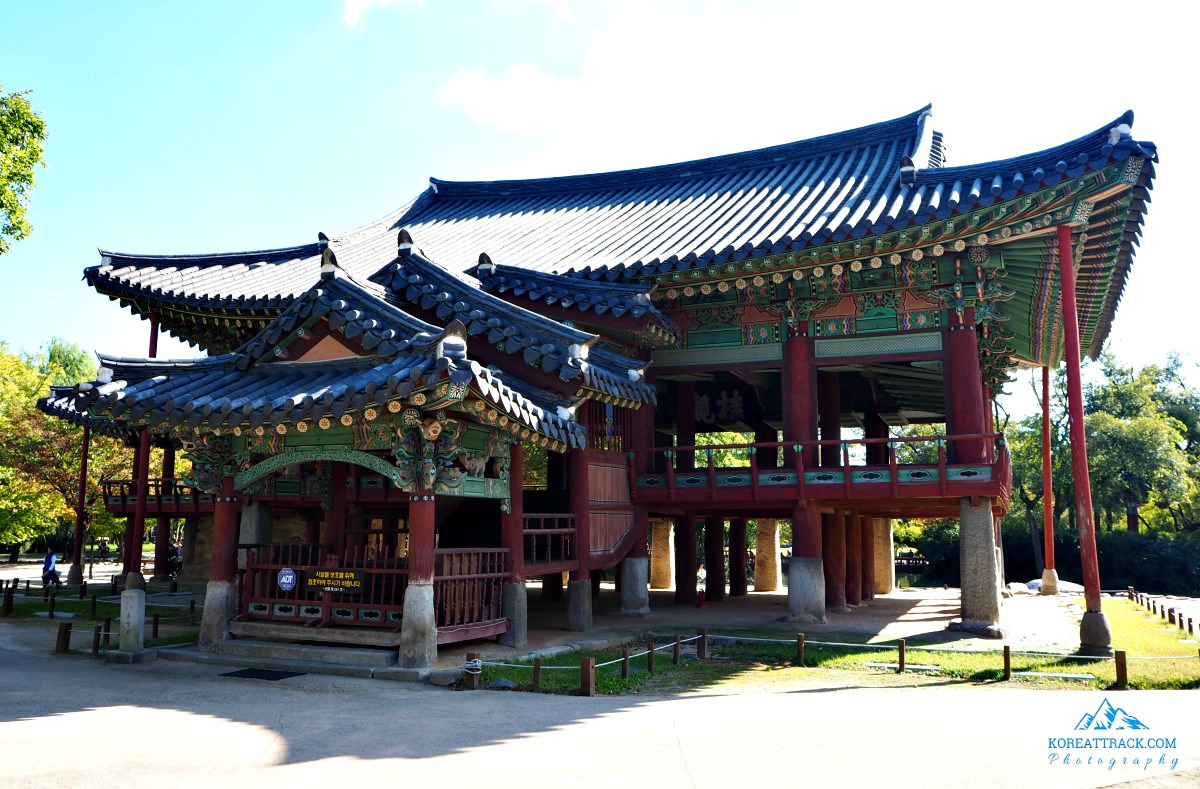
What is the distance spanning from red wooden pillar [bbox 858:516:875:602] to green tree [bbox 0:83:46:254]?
22.3m

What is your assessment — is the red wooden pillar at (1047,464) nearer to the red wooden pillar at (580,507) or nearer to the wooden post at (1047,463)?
the wooden post at (1047,463)

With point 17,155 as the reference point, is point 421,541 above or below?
below

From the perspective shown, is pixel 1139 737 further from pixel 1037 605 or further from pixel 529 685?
pixel 1037 605

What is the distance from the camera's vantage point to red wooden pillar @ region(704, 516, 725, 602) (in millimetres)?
24547

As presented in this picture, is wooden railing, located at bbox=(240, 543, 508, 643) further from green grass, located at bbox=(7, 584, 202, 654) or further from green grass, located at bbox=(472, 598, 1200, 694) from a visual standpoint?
green grass, located at bbox=(7, 584, 202, 654)

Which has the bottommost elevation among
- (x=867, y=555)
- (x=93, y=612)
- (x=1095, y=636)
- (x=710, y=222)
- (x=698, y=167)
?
(x=93, y=612)

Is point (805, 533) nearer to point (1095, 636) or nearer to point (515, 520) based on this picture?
point (1095, 636)

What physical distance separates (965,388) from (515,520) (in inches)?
373

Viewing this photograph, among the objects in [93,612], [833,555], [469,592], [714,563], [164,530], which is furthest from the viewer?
[164,530]

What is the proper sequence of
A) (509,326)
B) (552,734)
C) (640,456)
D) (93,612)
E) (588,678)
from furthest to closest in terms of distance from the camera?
(640,456)
(93,612)
(509,326)
(588,678)
(552,734)

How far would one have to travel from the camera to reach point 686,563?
23.4 m

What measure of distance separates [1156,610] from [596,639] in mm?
17630

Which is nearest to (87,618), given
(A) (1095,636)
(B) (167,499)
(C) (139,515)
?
(C) (139,515)

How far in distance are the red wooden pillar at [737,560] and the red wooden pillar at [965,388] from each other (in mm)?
9598
